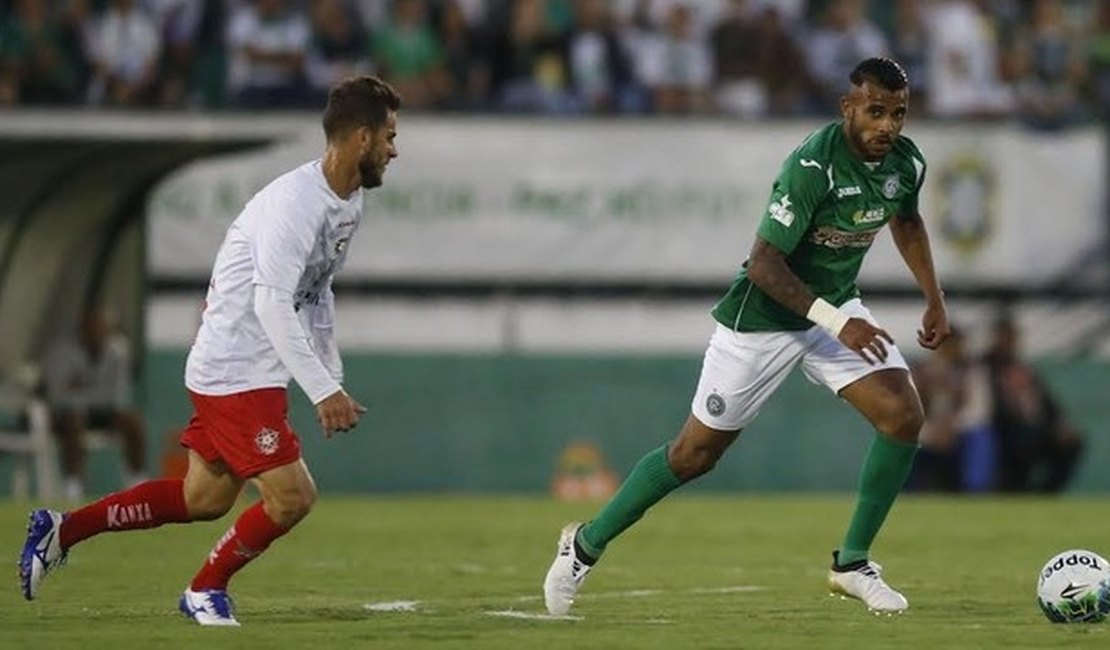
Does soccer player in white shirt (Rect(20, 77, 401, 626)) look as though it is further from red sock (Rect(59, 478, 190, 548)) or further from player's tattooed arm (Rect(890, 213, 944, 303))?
player's tattooed arm (Rect(890, 213, 944, 303))

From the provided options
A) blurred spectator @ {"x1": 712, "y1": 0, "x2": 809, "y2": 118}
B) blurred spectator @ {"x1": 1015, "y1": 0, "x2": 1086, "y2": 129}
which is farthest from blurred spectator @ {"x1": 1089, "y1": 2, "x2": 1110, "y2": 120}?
blurred spectator @ {"x1": 712, "y1": 0, "x2": 809, "y2": 118}

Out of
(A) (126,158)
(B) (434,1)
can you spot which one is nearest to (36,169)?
(A) (126,158)

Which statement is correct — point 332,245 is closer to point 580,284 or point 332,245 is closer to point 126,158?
point 126,158

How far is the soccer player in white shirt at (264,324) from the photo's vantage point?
9.96 meters

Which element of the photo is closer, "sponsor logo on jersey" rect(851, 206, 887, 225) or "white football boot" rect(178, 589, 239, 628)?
"white football boot" rect(178, 589, 239, 628)

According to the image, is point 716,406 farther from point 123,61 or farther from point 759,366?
point 123,61

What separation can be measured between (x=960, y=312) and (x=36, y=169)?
29.3 ft

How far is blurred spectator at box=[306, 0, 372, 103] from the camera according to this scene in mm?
23250

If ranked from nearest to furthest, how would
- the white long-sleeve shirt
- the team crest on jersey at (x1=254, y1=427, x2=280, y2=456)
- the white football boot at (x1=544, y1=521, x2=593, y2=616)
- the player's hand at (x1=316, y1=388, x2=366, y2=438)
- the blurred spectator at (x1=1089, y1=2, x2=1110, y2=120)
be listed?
the player's hand at (x1=316, y1=388, x2=366, y2=438) < the white long-sleeve shirt < the team crest on jersey at (x1=254, y1=427, x2=280, y2=456) < the white football boot at (x1=544, y1=521, x2=593, y2=616) < the blurred spectator at (x1=1089, y1=2, x2=1110, y2=120)

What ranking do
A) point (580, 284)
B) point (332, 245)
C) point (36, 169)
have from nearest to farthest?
1. point (332, 245)
2. point (36, 169)
3. point (580, 284)

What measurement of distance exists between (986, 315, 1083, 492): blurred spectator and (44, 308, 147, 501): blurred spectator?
747 centimetres

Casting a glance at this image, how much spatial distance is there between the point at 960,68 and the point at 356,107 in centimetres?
1539

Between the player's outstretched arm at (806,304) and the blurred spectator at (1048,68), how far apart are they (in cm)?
1434

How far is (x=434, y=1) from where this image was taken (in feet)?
79.0
